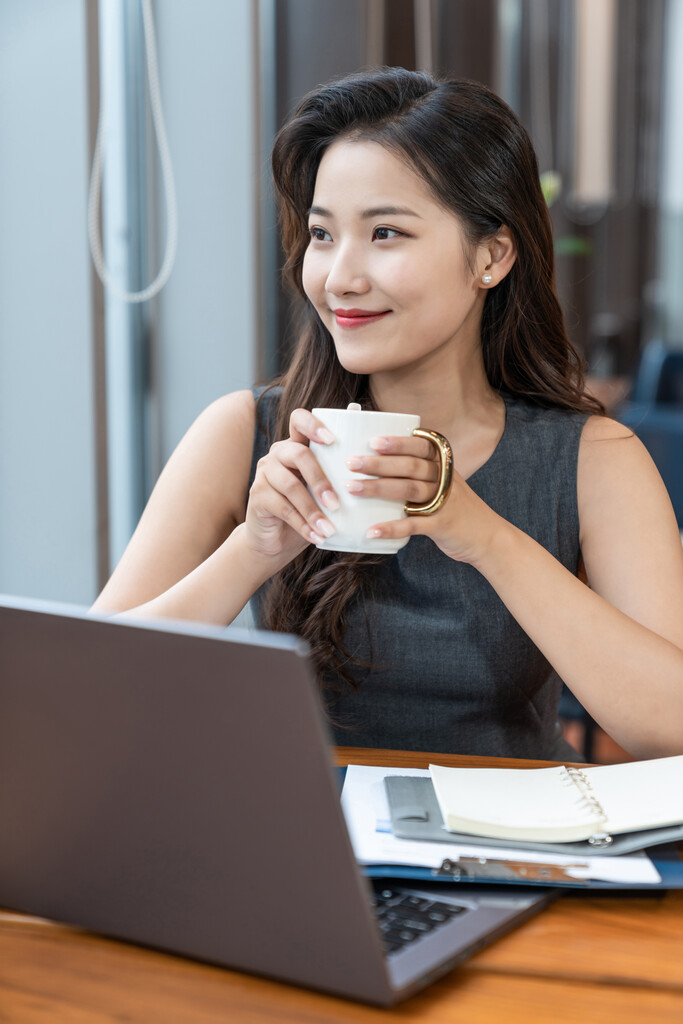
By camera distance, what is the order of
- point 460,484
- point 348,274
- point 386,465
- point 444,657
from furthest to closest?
point 444,657, point 348,274, point 460,484, point 386,465

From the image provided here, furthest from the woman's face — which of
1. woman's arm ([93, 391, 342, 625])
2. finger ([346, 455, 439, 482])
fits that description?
finger ([346, 455, 439, 482])

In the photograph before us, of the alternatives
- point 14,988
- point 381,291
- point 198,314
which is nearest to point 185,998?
point 14,988

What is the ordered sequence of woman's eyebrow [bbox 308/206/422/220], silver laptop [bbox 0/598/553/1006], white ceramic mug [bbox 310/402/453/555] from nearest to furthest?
silver laptop [bbox 0/598/553/1006] < white ceramic mug [bbox 310/402/453/555] < woman's eyebrow [bbox 308/206/422/220]

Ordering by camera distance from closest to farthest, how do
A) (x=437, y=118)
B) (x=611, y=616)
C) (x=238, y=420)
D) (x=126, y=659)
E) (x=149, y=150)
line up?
1. (x=126, y=659)
2. (x=611, y=616)
3. (x=437, y=118)
4. (x=238, y=420)
5. (x=149, y=150)

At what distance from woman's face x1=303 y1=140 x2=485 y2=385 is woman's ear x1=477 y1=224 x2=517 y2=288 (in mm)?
65

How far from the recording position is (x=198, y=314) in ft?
7.45

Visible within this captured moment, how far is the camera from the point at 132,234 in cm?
211

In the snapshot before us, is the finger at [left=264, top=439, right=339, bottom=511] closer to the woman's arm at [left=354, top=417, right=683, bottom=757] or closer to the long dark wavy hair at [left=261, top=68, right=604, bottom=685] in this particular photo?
the woman's arm at [left=354, top=417, right=683, bottom=757]

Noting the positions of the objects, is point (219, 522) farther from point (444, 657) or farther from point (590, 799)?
point (590, 799)

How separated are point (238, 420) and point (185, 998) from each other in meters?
0.90

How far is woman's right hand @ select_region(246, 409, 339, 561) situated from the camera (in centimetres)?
90

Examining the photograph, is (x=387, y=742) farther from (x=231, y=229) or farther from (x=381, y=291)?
(x=231, y=229)

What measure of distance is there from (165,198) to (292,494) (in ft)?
4.47

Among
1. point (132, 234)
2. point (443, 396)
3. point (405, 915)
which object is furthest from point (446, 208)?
point (132, 234)
